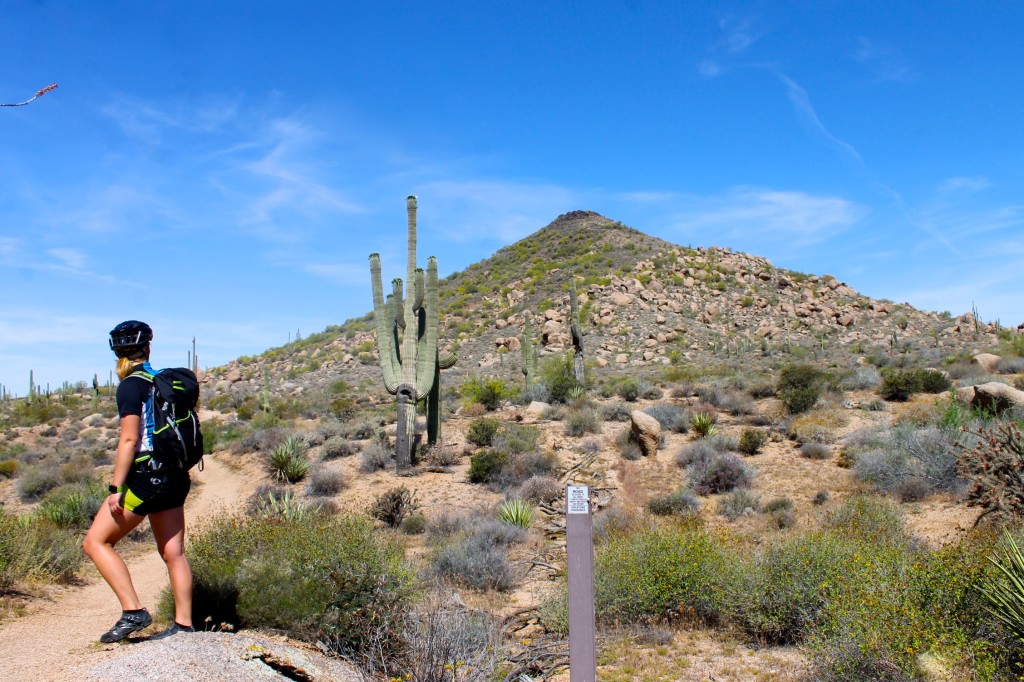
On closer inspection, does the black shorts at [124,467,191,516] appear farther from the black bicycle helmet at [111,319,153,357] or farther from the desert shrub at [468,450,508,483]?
the desert shrub at [468,450,508,483]

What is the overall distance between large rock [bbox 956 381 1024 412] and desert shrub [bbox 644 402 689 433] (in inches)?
264

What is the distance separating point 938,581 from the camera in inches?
240

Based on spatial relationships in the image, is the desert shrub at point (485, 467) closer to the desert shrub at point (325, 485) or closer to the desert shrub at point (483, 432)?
the desert shrub at point (483, 432)

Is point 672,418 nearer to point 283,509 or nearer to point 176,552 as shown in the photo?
point 283,509

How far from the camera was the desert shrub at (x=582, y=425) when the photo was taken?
19984 mm

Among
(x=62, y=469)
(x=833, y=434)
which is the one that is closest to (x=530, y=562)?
(x=833, y=434)

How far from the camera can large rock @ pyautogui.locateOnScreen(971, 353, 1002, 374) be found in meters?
23.8

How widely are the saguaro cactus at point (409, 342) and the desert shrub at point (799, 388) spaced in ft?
32.9

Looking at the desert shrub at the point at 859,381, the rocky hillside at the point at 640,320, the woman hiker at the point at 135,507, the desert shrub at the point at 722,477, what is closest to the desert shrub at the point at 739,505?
the desert shrub at the point at 722,477

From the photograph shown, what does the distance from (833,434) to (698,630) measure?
11261 millimetres

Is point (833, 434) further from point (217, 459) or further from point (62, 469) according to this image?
point (62, 469)

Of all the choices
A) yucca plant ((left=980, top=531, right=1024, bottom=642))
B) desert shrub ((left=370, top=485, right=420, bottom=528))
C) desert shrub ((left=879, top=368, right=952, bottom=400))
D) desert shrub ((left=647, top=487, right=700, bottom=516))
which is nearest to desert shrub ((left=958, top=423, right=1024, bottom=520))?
yucca plant ((left=980, top=531, right=1024, bottom=642))

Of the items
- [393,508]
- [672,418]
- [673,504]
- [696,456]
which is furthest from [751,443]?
[393,508]

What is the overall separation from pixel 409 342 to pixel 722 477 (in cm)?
811
